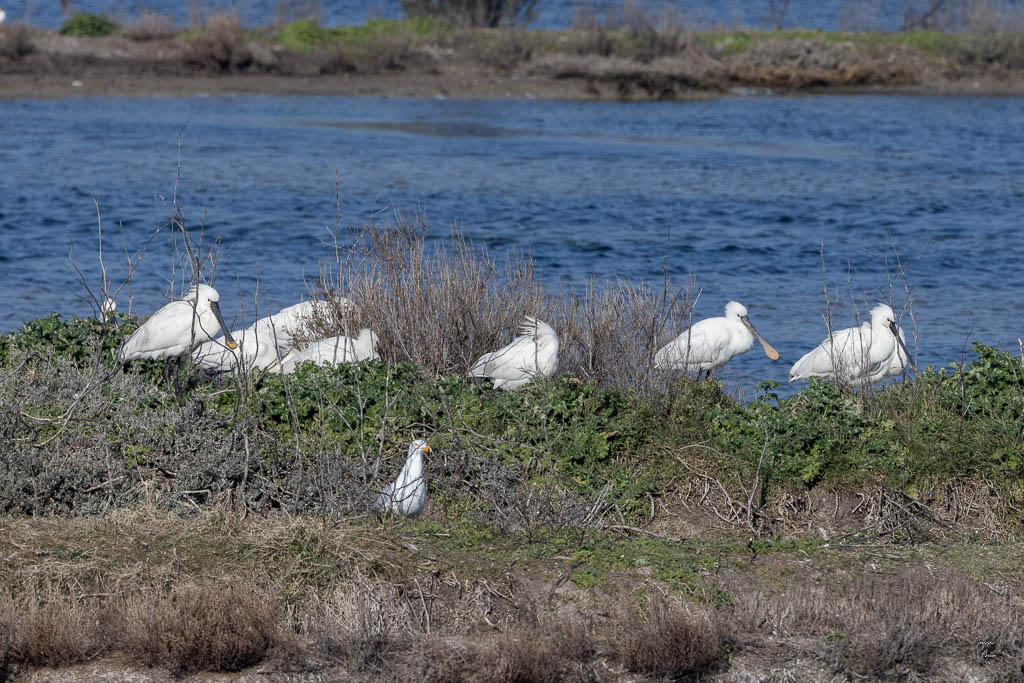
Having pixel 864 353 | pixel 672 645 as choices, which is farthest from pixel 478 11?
pixel 672 645

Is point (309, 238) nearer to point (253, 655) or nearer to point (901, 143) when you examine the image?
point (253, 655)

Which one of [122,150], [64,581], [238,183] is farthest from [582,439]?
[122,150]

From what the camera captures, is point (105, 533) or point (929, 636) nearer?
point (929, 636)

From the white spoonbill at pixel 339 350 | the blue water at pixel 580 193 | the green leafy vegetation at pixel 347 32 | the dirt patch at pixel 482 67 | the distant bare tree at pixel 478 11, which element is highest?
the distant bare tree at pixel 478 11

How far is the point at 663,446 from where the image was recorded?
783 centimetres

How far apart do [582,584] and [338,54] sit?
104ft

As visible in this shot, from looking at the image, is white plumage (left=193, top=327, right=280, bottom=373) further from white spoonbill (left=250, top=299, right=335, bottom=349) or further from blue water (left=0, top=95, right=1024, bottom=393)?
blue water (left=0, top=95, right=1024, bottom=393)

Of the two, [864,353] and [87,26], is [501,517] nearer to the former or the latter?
[864,353]

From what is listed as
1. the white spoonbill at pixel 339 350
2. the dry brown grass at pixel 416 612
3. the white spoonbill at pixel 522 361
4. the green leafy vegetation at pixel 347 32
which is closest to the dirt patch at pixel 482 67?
the green leafy vegetation at pixel 347 32

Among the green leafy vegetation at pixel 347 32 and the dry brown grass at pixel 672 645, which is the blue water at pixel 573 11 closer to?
the green leafy vegetation at pixel 347 32

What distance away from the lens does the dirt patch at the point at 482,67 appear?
34094mm

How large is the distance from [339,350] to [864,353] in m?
3.81

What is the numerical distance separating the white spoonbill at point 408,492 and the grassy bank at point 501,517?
16 cm

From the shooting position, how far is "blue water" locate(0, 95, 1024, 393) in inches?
589
